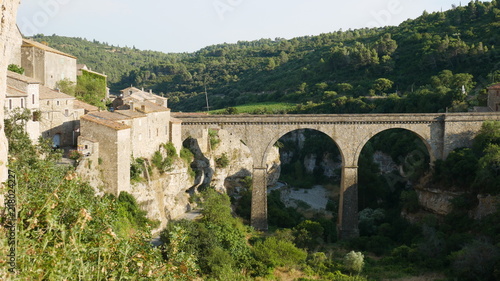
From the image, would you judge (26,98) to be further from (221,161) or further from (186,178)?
(221,161)

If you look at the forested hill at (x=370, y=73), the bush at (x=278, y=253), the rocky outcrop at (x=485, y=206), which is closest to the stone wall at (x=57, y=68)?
the bush at (x=278, y=253)

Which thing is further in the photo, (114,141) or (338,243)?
(338,243)

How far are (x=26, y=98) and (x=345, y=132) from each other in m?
20.0

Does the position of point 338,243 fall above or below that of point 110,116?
below

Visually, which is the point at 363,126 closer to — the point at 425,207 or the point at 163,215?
the point at 425,207

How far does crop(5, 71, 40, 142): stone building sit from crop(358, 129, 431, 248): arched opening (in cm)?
2154

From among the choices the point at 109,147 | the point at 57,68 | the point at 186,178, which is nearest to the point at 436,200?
the point at 186,178

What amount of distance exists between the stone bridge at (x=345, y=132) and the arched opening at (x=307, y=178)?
345 cm

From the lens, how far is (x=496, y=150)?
33438 millimetres

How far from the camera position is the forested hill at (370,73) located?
53.7 m

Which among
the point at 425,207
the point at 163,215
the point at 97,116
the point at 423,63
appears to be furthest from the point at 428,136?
the point at 423,63

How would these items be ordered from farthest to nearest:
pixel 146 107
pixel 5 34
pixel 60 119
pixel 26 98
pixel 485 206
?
pixel 146 107 < pixel 485 206 < pixel 60 119 < pixel 26 98 < pixel 5 34

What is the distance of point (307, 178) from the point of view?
57906 mm

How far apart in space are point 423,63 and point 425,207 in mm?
27757
